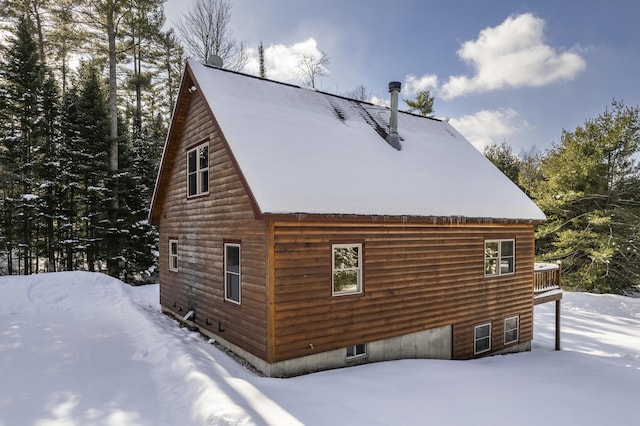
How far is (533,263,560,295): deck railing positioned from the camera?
12.9 m

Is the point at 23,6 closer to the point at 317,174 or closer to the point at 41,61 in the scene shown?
the point at 41,61

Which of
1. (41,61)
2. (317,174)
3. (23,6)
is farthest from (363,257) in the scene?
(23,6)

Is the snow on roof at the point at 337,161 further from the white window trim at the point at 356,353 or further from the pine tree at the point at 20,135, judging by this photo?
the pine tree at the point at 20,135

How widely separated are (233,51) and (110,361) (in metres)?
19.4

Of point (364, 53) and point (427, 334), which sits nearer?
point (427, 334)

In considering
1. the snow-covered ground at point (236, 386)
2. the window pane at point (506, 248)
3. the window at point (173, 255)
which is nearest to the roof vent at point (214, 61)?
the window at point (173, 255)

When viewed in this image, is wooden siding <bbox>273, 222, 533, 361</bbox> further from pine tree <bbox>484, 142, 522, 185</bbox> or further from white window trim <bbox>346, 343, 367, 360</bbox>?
pine tree <bbox>484, 142, 522, 185</bbox>

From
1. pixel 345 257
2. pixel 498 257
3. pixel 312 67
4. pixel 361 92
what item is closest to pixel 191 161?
pixel 345 257

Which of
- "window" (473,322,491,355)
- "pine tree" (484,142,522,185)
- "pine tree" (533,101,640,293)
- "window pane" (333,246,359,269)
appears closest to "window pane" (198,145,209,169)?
"window pane" (333,246,359,269)

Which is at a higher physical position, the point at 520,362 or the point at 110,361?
the point at 110,361

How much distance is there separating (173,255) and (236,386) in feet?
23.0

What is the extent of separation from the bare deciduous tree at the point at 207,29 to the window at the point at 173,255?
14.3 metres

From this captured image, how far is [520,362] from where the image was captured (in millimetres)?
9961

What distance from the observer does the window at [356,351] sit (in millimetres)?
8008
